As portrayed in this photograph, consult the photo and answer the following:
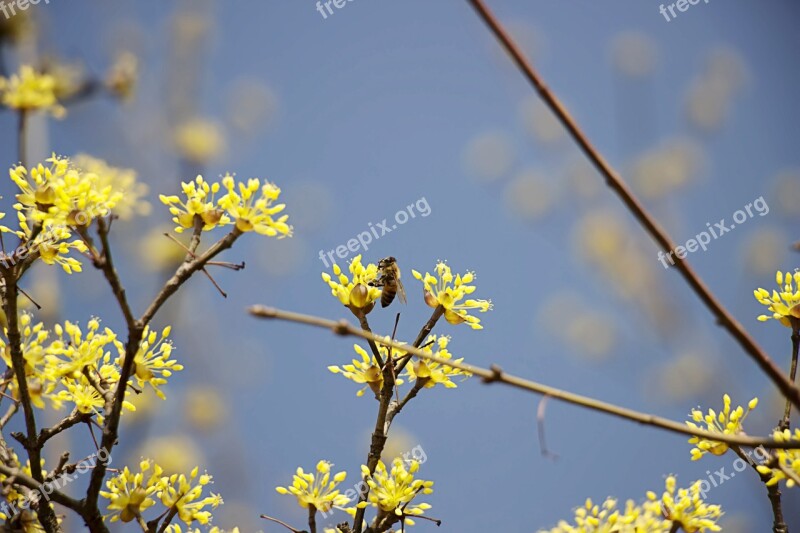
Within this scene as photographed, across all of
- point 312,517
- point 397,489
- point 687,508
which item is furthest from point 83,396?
point 687,508

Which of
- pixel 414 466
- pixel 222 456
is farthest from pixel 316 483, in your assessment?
pixel 222 456

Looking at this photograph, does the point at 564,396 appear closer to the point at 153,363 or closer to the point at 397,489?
the point at 397,489

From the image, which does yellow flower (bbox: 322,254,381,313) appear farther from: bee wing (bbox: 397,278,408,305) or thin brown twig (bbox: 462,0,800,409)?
thin brown twig (bbox: 462,0,800,409)

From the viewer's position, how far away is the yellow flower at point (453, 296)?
5.25ft

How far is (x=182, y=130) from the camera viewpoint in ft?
10.6

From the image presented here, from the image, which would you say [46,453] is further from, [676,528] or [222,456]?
[676,528]

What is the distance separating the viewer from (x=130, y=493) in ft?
4.66

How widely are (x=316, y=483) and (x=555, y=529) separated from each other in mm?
517

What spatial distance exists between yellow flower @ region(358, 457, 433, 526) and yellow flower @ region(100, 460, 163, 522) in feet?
1.40

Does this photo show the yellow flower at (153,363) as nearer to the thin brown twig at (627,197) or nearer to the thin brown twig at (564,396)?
the thin brown twig at (564,396)

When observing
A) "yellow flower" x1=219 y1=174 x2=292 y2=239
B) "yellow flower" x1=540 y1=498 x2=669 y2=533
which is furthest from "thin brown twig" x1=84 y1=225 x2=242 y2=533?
"yellow flower" x1=540 y1=498 x2=669 y2=533

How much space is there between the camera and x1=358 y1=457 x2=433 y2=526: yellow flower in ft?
4.66

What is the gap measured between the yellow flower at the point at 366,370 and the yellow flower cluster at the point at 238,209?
31 cm

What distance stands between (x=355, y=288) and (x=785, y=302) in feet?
3.24
